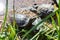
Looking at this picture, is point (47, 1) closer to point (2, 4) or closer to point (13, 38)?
point (2, 4)

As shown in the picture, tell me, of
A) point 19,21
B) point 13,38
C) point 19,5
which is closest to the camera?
point 13,38

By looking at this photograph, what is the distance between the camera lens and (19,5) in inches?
175

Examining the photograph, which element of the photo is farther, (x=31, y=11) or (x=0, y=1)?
(x=0, y=1)

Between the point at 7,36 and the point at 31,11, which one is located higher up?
the point at 7,36

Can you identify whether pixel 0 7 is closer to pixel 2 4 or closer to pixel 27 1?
pixel 2 4

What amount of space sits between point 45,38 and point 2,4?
9.60ft

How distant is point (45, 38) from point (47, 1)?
3043 millimetres

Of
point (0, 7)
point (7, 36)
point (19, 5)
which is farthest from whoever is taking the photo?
point (19, 5)

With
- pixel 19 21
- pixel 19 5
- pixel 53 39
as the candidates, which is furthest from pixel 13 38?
pixel 19 5

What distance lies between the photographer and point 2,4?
→ 429 centimetres

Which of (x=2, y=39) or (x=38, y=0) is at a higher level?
(x=2, y=39)

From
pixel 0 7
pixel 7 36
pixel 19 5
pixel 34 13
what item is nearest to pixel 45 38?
pixel 7 36

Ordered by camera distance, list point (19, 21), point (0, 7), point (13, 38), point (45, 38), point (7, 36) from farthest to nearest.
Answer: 1. point (0, 7)
2. point (19, 21)
3. point (45, 38)
4. point (7, 36)
5. point (13, 38)

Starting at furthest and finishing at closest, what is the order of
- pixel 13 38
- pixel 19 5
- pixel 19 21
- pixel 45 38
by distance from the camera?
pixel 19 5 < pixel 19 21 < pixel 45 38 < pixel 13 38
